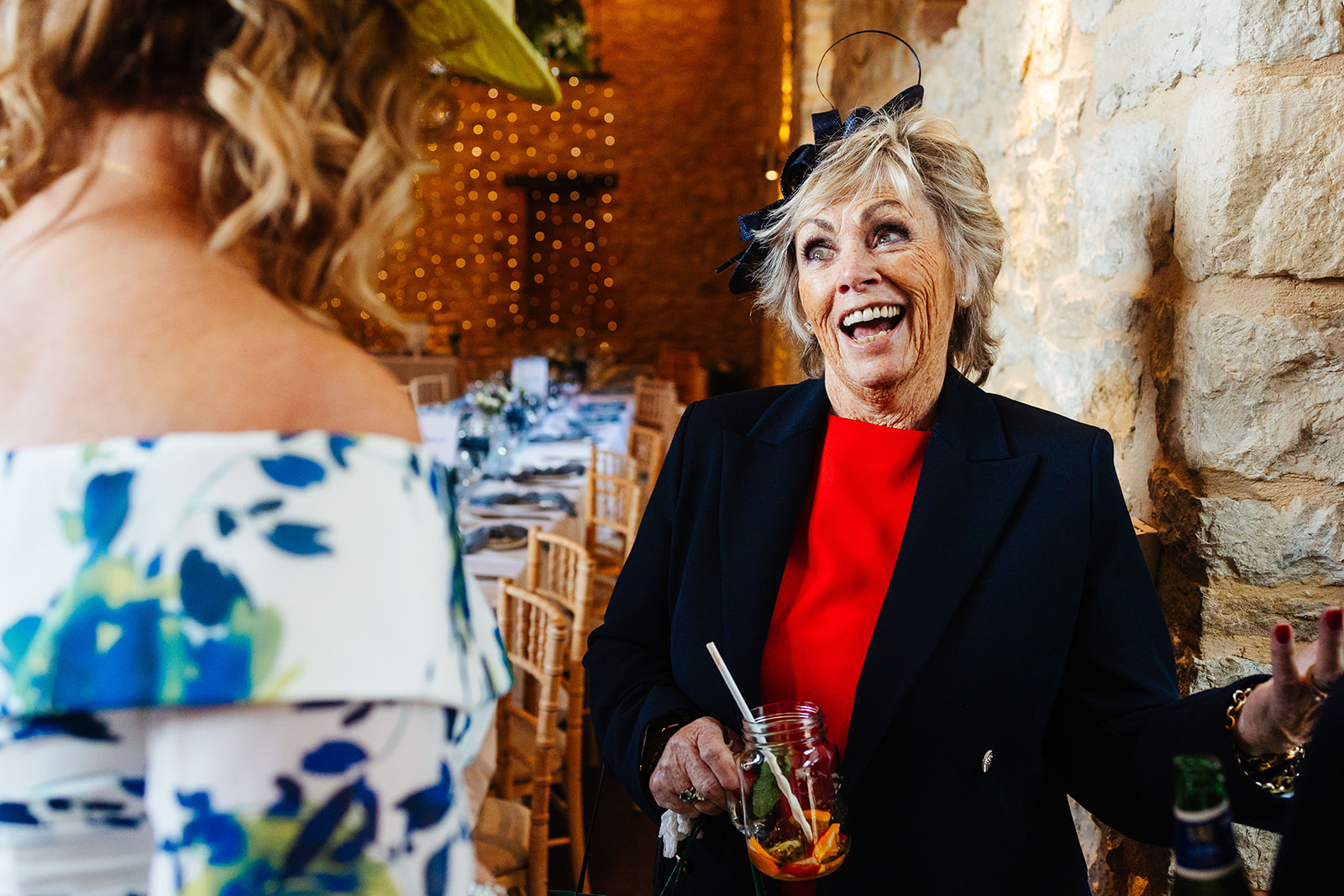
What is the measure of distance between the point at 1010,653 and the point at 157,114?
1105 mm

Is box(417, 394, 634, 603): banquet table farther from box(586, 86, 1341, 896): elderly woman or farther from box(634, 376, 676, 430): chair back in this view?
box(586, 86, 1341, 896): elderly woman

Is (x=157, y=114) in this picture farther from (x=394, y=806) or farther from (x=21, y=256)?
(x=394, y=806)

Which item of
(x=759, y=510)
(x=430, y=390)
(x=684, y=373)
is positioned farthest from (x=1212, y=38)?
(x=684, y=373)

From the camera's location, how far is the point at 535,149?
386 inches

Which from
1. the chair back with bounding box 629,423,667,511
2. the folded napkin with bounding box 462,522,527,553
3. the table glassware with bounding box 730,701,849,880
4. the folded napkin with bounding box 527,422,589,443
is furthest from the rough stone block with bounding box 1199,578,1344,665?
the folded napkin with bounding box 527,422,589,443

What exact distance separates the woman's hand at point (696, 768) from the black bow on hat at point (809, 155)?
0.72 m

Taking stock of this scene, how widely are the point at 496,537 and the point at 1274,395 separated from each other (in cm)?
241

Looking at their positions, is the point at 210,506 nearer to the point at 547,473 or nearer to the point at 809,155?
the point at 809,155

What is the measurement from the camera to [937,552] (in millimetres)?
1229

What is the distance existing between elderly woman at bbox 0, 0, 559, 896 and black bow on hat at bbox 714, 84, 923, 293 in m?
0.94

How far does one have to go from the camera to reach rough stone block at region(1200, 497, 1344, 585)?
1.23 m

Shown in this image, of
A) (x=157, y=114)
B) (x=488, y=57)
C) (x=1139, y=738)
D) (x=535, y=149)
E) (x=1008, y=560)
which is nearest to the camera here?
(x=157, y=114)

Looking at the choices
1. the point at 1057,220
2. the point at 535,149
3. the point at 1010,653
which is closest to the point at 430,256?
the point at 535,149

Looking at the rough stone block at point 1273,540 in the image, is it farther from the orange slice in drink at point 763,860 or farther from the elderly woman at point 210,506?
the elderly woman at point 210,506
